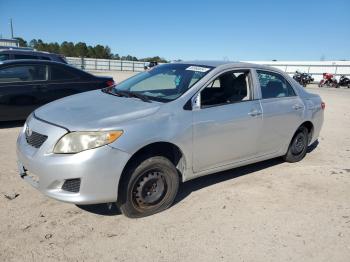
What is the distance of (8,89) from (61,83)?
1138 mm

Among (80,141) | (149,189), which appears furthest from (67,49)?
(80,141)

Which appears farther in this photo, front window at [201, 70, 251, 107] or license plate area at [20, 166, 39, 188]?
front window at [201, 70, 251, 107]

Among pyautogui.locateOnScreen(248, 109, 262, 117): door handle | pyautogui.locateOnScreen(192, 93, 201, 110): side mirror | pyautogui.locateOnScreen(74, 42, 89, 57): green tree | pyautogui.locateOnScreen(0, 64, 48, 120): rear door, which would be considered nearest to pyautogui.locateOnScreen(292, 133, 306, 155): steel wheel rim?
pyautogui.locateOnScreen(248, 109, 262, 117): door handle

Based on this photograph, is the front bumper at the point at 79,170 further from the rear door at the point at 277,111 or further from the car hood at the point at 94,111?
the rear door at the point at 277,111

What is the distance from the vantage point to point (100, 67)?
152 feet

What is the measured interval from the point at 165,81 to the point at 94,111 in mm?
1440

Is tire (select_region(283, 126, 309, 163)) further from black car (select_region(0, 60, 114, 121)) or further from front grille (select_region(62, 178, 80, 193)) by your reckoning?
black car (select_region(0, 60, 114, 121))

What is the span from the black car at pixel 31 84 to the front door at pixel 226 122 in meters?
4.57

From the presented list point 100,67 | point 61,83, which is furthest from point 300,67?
point 61,83

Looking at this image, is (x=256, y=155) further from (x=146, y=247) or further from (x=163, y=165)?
(x=146, y=247)

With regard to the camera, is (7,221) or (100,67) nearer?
(7,221)

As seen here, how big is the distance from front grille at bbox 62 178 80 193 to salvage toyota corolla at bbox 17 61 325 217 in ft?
0.03

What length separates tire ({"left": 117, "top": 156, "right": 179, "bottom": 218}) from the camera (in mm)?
3691

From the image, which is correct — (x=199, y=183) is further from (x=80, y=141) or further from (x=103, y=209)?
(x=80, y=141)
